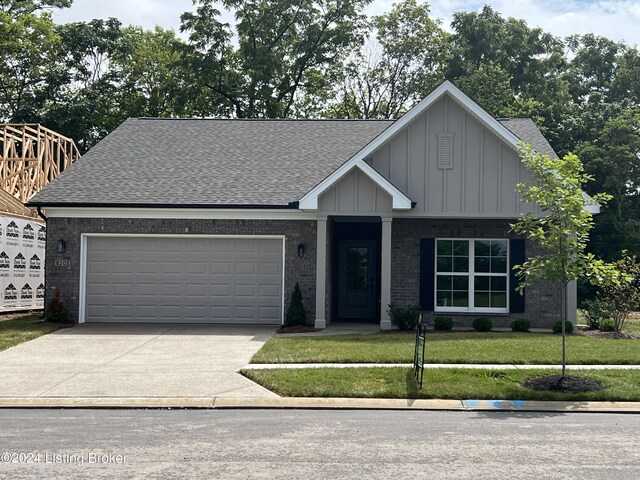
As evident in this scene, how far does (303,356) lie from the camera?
43.1ft

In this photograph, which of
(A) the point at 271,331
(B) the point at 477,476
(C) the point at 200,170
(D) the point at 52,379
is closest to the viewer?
(B) the point at 477,476

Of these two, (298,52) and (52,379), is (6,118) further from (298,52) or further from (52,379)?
(52,379)

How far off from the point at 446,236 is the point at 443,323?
93.8 inches

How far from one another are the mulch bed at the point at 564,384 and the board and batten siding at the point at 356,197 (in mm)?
7250

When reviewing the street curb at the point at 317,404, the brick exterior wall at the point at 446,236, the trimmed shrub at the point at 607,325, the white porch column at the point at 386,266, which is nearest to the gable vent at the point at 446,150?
the brick exterior wall at the point at 446,236

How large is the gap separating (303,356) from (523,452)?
623 cm

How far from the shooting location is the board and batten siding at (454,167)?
17.6m

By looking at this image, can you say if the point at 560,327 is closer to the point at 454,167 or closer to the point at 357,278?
the point at 454,167

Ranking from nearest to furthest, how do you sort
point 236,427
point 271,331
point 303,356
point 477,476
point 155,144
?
point 477,476, point 236,427, point 303,356, point 271,331, point 155,144

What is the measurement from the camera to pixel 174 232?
18750 millimetres

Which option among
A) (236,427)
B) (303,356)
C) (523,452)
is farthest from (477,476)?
(303,356)

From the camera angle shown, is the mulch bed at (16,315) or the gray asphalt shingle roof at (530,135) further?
the mulch bed at (16,315)

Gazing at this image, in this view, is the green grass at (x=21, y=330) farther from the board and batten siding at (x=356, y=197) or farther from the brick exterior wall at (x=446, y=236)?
the brick exterior wall at (x=446, y=236)

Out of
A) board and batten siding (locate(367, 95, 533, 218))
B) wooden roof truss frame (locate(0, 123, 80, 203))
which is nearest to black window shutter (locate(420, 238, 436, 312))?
board and batten siding (locate(367, 95, 533, 218))
